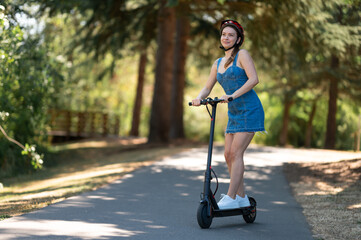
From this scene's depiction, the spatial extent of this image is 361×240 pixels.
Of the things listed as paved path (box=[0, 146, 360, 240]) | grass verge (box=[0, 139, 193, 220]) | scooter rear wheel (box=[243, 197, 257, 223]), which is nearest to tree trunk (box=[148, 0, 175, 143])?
grass verge (box=[0, 139, 193, 220])

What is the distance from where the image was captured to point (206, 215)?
5543mm

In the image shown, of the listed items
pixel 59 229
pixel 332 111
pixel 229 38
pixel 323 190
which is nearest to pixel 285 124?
pixel 332 111

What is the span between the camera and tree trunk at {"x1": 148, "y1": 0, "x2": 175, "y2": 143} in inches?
792

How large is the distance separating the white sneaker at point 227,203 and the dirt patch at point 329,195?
3.00 feet

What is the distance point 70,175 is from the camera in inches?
537

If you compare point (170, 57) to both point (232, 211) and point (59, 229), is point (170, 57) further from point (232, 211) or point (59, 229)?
point (59, 229)

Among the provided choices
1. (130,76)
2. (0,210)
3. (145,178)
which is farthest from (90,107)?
(0,210)

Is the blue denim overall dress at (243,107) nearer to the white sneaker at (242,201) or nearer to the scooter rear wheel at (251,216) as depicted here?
the white sneaker at (242,201)

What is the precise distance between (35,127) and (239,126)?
11.1m

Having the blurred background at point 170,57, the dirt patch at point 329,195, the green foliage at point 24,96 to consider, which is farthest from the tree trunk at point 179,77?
the dirt patch at point 329,195

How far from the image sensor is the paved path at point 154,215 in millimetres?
5211

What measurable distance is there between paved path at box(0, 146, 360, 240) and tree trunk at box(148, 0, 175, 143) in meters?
9.74

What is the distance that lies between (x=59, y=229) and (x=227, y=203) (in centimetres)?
180

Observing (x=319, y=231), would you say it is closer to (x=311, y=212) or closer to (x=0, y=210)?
(x=311, y=212)
